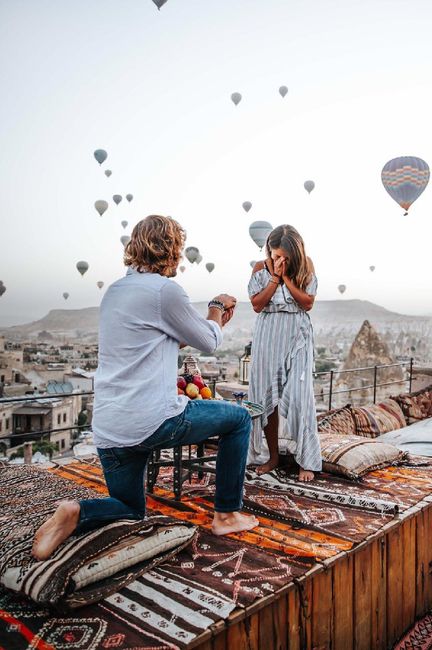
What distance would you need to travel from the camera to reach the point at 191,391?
2.70 metres

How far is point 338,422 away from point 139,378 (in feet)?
11.3

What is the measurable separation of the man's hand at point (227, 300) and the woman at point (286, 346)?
1025 mm

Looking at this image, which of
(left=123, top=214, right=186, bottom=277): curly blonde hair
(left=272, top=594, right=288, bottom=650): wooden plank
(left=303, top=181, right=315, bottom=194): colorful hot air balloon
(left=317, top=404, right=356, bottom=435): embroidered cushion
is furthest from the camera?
(left=303, top=181, right=315, bottom=194): colorful hot air balloon

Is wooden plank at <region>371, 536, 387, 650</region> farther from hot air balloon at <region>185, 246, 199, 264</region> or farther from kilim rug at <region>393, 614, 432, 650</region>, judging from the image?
hot air balloon at <region>185, 246, 199, 264</region>

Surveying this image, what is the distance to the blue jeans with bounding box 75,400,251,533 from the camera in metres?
1.91

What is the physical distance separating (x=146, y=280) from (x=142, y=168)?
50.7 ft

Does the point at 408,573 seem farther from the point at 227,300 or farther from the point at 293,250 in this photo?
the point at 293,250

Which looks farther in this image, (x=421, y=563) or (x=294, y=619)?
(x=421, y=563)

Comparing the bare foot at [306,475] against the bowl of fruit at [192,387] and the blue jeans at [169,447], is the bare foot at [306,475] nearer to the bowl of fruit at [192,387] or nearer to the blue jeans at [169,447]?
the bowl of fruit at [192,387]

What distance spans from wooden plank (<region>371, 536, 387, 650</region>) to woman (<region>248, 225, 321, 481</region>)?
0.93m

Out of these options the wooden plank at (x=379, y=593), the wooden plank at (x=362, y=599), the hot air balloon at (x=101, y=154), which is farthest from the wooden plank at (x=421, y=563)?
the hot air balloon at (x=101, y=154)

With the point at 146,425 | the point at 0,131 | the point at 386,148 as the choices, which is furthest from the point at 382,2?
the point at 146,425

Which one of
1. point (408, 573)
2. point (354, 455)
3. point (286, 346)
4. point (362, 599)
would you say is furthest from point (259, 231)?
point (362, 599)

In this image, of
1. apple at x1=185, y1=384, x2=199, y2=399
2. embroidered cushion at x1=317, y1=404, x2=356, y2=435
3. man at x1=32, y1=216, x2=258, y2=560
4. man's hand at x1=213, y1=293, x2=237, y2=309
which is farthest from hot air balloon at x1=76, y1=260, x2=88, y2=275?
man at x1=32, y1=216, x2=258, y2=560
